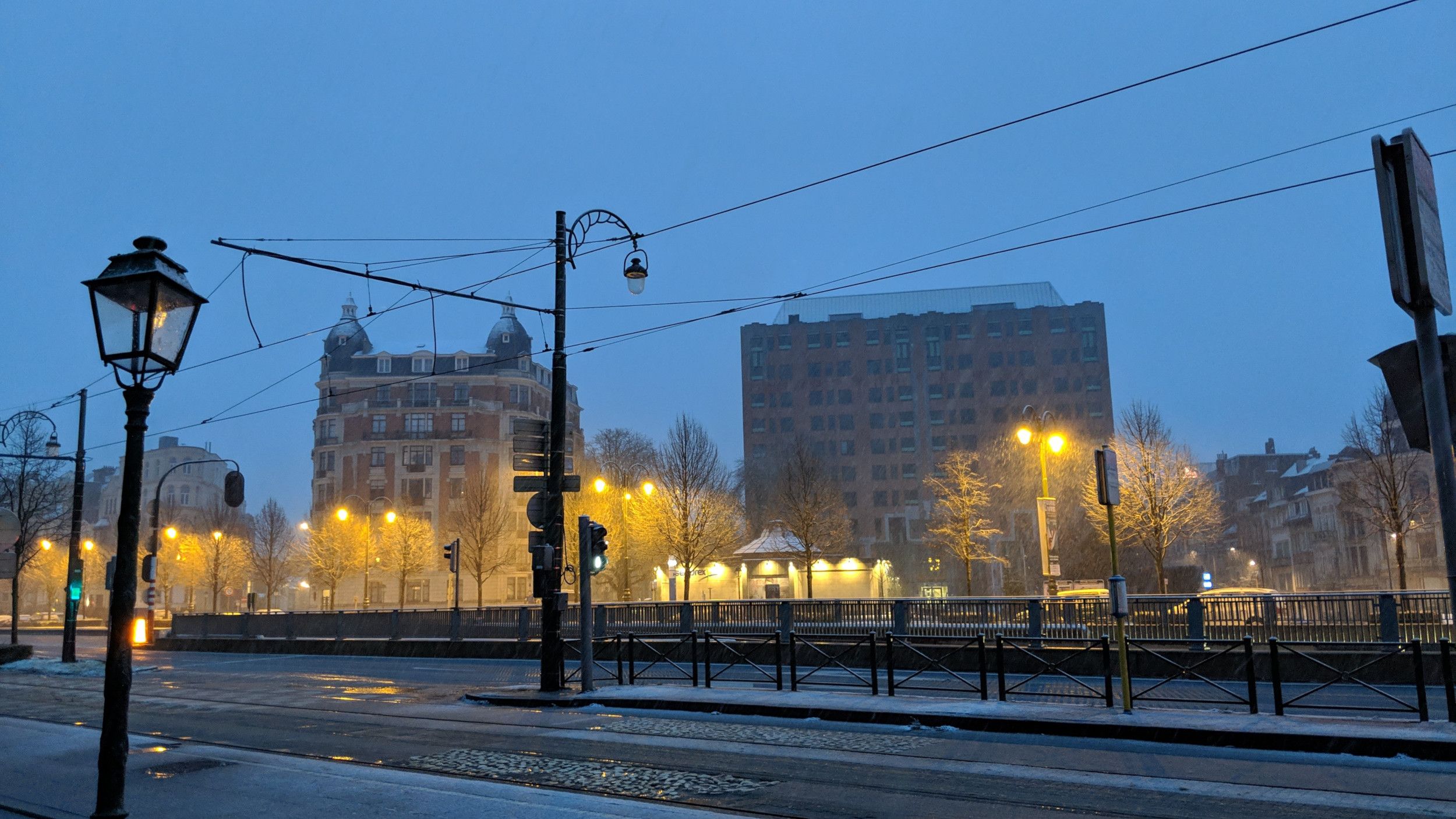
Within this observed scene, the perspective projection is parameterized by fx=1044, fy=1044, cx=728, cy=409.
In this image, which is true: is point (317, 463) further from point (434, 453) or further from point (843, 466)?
point (843, 466)

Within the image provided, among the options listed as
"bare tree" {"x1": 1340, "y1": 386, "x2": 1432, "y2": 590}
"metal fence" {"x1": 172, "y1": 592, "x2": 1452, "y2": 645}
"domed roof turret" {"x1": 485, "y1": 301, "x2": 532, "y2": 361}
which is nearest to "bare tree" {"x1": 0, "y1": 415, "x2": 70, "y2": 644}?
"metal fence" {"x1": 172, "y1": 592, "x2": 1452, "y2": 645}

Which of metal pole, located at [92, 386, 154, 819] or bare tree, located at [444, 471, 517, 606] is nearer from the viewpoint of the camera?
metal pole, located at [92, 386, 154, 819]

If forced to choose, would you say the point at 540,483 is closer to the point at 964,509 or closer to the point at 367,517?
the point at 964,509

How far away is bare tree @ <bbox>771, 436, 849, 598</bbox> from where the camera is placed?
50459mm

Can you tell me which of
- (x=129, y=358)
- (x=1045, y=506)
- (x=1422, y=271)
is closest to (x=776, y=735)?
(x=129, y=358)

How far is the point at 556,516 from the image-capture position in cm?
1828

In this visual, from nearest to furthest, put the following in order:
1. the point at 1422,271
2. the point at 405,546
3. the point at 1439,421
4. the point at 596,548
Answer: the point at 1439,421 < the point at 1422,271 < the point at 596,548 < the point at 405,546

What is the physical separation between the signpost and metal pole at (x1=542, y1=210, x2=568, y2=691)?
14443mm

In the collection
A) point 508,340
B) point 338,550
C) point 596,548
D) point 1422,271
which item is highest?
point 508,340

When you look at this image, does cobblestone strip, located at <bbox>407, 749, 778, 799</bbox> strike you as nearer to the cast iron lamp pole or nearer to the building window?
the cast iron lamp pole

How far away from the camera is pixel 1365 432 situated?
175ft

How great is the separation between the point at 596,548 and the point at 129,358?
36.2ft

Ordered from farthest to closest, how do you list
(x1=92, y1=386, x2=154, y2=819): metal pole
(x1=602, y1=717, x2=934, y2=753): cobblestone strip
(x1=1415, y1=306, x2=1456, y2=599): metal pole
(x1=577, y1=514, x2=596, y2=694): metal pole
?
(x1=577, y1=514, x2=596, y2=694): metal pole < (x1=602, y1=717, x2=934, y2=753): cobblestone strip < (x1=92, y1=386, x2=154, y2=819): metal pole < (x1=1415, y1=306, x2=1456, y2=599): metal pole

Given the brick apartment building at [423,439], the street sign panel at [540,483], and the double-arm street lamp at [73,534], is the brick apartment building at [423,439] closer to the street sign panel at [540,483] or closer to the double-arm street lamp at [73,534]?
the double-arm street lamp at [73,534]
